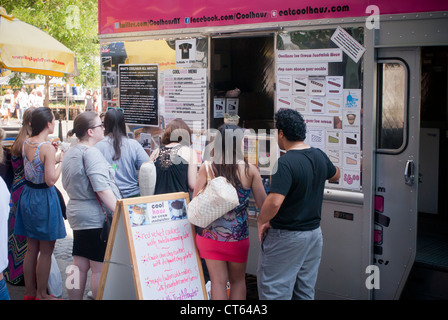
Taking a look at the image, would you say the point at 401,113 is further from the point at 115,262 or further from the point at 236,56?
the point at 236,56

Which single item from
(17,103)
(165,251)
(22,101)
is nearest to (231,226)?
(165,251)

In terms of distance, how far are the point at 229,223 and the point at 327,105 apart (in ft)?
4.47

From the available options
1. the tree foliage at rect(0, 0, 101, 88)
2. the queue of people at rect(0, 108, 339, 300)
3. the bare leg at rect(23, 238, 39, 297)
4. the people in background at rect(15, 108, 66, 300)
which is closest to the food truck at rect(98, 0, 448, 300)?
the queue of people at rect(0, 108, 339, 300)

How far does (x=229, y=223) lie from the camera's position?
383cm

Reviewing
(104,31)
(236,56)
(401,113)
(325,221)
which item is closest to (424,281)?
(325,221)

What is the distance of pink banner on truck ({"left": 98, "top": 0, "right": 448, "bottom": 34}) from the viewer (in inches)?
166

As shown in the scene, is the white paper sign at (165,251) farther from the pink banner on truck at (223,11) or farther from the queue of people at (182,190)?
the pink banner on truck at (223,11)

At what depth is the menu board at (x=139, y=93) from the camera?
5684 mm

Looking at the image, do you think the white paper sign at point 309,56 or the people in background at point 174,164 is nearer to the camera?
the white paper sign at point 309,56

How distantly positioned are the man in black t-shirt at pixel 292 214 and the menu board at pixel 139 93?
2253 millimetres

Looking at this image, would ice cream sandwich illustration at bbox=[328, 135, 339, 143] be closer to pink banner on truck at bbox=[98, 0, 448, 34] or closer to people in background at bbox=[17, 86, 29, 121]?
pink banner on truck at bbox=[98, 0, 448, 34]

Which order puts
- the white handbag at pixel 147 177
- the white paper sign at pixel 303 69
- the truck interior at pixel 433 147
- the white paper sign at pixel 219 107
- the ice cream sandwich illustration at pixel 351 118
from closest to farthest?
the ice cream sandwich illustration at pixel 351 118, the white paper sign at pixel 303 69, the white handbag at pixel 147 177, the white paper sign at pixel 219 107, the truck interior at pixel 433 147

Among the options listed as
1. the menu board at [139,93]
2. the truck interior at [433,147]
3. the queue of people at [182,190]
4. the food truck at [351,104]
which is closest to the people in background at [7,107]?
the menu board at [139,93]

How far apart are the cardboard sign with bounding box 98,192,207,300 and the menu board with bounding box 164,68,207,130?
152 centimetres
